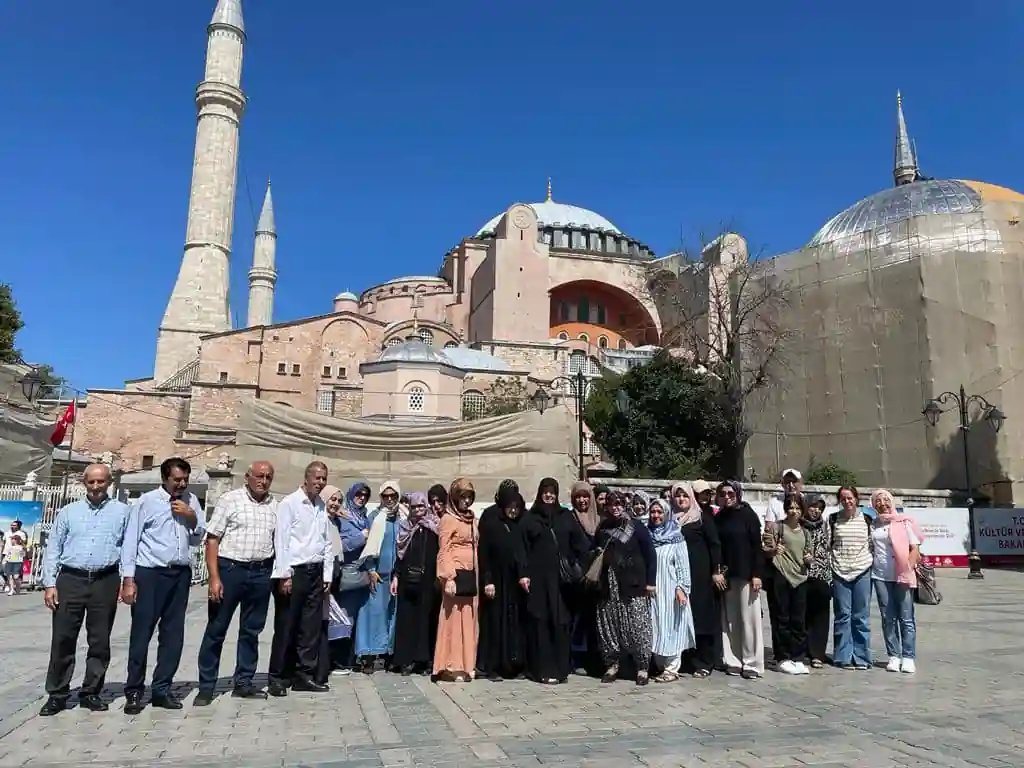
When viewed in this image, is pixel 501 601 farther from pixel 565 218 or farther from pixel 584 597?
pixel 565 218

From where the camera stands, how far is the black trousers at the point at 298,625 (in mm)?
4691

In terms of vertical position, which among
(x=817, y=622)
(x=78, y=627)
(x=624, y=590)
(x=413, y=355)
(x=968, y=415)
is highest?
(x=413, y=355)

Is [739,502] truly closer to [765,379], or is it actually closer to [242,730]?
[242,730]

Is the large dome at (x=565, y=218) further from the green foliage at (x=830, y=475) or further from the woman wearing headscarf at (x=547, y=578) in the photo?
the woman wearing headscarf at (x=547, y=578)

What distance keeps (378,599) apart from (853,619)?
3.62 metres

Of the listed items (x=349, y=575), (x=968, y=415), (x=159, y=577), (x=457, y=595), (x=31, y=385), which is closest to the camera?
(x=159, y=577)

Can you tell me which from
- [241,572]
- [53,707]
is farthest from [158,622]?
[53,707]

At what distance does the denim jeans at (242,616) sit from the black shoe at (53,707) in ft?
2.32

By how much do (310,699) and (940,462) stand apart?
17.1 metres

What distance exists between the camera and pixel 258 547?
15.0 feet

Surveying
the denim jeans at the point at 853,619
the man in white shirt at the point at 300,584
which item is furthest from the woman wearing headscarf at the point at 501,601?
the denim jeans at the point at 853,619

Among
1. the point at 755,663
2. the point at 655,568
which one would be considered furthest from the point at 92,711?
the point at 755,663

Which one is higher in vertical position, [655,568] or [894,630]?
[655,568]

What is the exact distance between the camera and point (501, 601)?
5375 mm
